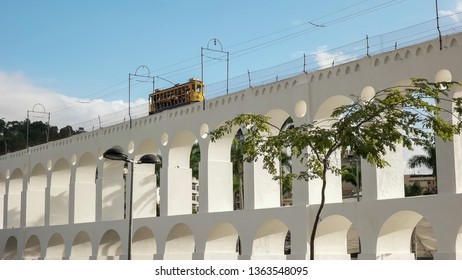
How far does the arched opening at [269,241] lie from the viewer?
88.5 ft

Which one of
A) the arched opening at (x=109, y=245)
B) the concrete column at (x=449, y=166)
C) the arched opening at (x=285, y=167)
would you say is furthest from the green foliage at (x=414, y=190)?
the concrete column at (x=449, y=166)

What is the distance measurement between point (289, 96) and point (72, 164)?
1775 cm

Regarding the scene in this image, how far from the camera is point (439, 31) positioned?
21656 millimetres

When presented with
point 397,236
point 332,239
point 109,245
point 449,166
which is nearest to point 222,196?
point 332,239

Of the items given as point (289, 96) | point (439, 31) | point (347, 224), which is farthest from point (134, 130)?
point (439, 31)

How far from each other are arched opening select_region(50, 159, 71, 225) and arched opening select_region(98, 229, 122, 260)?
19.1 ft

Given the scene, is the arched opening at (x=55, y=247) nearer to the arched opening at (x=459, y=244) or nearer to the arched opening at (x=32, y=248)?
the arched opening at (x=32, y=248)

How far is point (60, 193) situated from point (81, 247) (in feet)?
15.4

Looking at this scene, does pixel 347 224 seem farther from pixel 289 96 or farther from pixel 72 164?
pixel 72 164

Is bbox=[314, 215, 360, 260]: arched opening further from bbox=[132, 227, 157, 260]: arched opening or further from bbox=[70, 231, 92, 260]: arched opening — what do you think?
bbox=[70, 231, 92, 260]: arched opening

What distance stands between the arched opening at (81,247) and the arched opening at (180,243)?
8.51 metres

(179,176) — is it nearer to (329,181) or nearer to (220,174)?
(220,174)

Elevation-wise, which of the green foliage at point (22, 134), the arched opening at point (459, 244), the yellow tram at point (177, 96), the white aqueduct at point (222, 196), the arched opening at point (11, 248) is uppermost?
the green foliage at point (22, 134)

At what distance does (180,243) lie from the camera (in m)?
31.9
